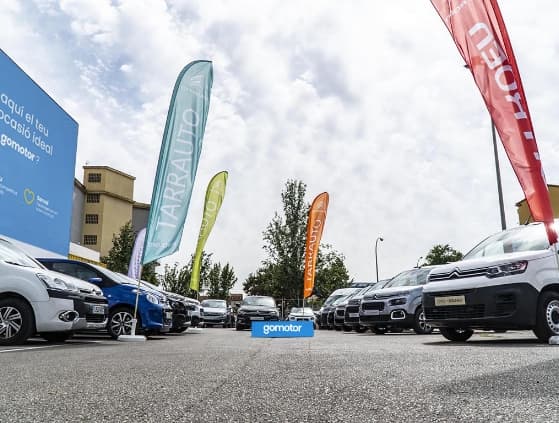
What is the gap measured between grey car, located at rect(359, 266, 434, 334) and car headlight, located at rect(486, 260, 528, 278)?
199 inches

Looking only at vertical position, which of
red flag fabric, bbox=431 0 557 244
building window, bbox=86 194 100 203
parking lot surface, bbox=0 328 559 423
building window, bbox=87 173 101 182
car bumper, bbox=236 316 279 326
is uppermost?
building window, bbox=87 173 101 182

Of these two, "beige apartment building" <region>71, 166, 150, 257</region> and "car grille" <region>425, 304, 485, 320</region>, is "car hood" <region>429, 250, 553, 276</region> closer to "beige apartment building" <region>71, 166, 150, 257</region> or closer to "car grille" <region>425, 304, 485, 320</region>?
"car grille" <region>425, 304, 485, 320</region>

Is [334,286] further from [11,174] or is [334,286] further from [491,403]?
[491,403]

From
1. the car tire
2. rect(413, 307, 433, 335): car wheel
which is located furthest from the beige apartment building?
rect(413, 307, 433, 335): car wheel

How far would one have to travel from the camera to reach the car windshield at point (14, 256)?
8.12m

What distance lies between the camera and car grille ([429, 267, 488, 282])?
823cm

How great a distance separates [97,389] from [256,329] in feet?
30.8

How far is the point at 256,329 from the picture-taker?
12.7 metres

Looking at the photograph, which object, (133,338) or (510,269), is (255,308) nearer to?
(133,338)

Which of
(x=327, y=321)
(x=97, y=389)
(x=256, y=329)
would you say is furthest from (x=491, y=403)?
(x=327, y=321)

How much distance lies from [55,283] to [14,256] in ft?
2.48

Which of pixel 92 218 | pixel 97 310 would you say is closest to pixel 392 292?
pixel 97 310

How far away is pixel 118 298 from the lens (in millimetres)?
11117

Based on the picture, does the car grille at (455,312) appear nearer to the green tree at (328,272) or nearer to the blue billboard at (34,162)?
the blue billboard at (34,162)
